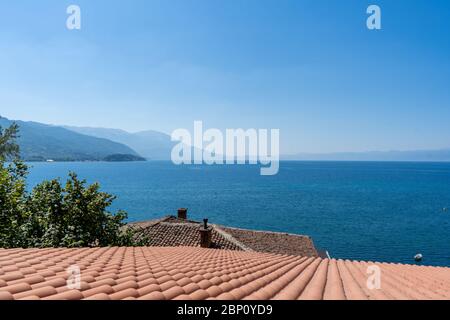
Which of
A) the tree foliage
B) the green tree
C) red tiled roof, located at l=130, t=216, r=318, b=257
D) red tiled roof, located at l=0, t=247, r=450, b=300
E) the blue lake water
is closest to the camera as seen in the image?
red tiled roof, located at l=0, t=247, r=450, b=300

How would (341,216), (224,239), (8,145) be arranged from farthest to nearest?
(341,216)
(8,145)
(224,239)

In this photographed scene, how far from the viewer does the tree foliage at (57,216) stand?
1490 cm

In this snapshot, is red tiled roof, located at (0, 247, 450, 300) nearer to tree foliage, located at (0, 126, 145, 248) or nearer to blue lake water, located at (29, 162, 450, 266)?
tree foliage, located at (0, 126, 145, 248)

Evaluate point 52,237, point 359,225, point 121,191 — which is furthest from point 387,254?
point 121,191

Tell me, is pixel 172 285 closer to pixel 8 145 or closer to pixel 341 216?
pixel 8 145

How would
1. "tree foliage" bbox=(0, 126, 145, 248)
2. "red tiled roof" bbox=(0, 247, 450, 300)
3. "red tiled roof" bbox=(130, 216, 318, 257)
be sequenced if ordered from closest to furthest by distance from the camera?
1. "red tiled roof" bbox=(0, 247, 450, 300)
2. "tree foliage" bbox=(0, 126, 145, 248)
3. "red tiled roof" bbox=(130, 216, 318, 257)

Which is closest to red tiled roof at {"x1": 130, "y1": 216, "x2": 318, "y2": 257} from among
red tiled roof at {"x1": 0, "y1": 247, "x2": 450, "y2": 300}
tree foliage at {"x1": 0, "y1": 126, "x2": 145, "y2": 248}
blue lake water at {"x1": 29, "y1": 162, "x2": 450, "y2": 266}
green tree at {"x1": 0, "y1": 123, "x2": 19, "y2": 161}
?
tree foliage at {"x1": 0, "y1": 126, "x2": 145, "y2": 248}

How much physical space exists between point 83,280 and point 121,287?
0.66 m

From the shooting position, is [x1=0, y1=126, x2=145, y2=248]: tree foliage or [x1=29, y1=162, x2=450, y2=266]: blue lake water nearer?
[x1=0, y1=126, x2=145, y2=248]: tree foliage

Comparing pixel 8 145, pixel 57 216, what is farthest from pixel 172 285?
pixel 8 145

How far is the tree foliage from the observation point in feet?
48.9

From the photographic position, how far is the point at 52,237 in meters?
14.7

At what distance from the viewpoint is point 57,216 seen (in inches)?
656
